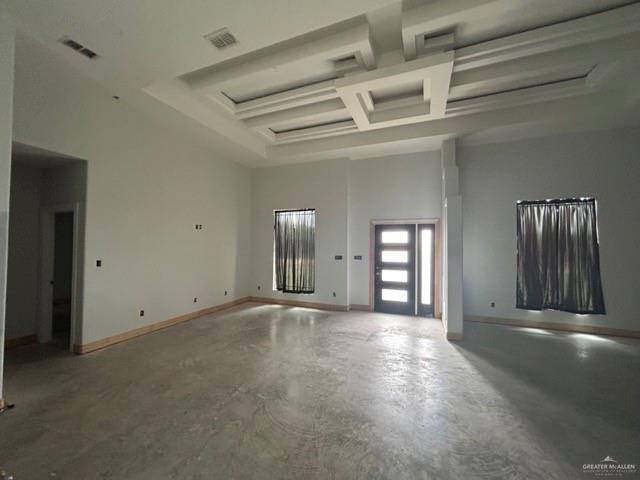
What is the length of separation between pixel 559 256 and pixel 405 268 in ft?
9.64

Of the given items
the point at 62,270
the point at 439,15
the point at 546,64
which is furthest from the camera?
the point at 62,270

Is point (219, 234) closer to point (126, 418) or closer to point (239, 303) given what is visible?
point (239, 303)

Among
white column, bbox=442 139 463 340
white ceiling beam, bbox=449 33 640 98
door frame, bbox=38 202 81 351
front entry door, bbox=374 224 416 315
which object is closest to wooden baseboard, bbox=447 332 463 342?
white column, bbox=442 139 463 340

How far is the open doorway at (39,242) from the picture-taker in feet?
12.5

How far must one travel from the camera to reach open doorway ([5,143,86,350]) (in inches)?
150

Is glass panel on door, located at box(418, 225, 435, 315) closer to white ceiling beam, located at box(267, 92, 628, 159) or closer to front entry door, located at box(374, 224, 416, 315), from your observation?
front entry door, located at box(374, 224, 416, 315)

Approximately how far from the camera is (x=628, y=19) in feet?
8.92

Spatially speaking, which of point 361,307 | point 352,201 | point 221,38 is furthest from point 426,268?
point 221,38

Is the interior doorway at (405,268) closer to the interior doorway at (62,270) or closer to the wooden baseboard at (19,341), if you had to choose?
the wooden baseboard at (19,341)

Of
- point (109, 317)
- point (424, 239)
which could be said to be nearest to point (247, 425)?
point (109, 317)

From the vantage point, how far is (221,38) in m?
2.93

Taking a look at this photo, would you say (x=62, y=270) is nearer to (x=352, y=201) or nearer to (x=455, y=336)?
(x=352, y=201)

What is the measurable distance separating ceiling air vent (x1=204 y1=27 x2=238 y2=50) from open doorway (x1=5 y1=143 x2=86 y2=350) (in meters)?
2.69

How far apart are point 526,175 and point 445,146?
1.85 metres
